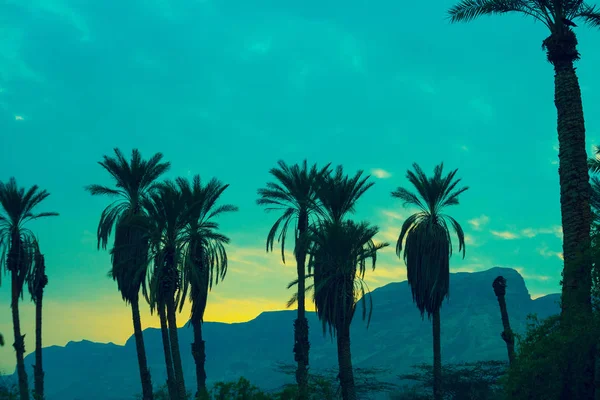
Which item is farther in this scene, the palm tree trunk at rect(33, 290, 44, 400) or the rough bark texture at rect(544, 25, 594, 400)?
the palm tree trunk at rect(33, 290, 44, 400)

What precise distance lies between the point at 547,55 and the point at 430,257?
26.4 m

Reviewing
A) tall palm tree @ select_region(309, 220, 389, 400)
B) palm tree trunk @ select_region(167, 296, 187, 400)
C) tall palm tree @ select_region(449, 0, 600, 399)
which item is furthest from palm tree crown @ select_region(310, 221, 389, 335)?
tall palm tree @ select_region(449, 0, 600, 399)

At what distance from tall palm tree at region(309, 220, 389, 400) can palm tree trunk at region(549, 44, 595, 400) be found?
68.8ft

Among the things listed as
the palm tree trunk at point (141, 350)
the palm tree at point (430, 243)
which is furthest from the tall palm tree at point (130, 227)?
the palm tree at point (430, 243)

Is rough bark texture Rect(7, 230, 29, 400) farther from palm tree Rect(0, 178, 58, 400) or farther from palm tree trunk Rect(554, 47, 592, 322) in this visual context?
palm tree trunk Rect(554, 47, 592, 322)

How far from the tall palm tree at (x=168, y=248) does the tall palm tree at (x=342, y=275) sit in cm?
897

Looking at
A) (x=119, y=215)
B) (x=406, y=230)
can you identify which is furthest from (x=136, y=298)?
(x=406, y=230)

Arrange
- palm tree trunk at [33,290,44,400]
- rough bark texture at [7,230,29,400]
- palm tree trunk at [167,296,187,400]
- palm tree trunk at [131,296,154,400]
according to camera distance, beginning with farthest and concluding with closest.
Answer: palm tree trunk at [33,290,44,400] < rough bark texture at [7,230,29,400] < palm tree trunk at [131,296,154,400] < palm tree trunk at [167,296,187,400]

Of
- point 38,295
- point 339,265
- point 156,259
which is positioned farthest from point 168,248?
point 38,295

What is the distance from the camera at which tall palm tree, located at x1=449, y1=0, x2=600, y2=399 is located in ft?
73.9

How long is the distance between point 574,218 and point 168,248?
2514cm

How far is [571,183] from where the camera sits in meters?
23.1

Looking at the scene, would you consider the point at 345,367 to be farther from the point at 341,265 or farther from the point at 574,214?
the point at 574,214

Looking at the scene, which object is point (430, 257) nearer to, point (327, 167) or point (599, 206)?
point (327, 167)
